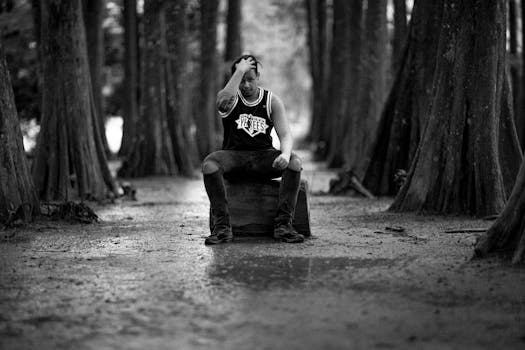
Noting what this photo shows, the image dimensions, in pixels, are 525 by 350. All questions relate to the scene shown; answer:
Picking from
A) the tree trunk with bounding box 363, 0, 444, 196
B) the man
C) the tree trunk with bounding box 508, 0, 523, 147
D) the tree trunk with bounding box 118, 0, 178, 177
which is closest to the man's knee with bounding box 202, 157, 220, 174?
the man

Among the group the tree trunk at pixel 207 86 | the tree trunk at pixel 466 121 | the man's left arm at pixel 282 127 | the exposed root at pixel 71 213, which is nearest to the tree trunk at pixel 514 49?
Result: the tree trunk at pixel 207 86

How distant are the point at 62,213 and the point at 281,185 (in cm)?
344

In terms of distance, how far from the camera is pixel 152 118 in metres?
21.4

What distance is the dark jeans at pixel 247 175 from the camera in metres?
9.20

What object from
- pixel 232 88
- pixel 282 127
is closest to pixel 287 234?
pixel 282 127

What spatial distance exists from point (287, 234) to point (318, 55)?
28.5 meters

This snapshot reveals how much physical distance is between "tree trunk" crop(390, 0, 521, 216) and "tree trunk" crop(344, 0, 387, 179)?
6939mm

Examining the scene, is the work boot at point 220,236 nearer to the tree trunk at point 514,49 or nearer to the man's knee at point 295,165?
the man's knee at point 295,165

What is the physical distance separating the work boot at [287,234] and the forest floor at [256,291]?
182 millimetres

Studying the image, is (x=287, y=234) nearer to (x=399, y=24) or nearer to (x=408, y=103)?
(x=408, y=103)

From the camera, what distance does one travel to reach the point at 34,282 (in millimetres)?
7059

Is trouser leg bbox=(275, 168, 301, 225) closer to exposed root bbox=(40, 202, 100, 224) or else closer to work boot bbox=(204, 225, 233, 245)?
work boot bbox=(204, 225, 233, 245)

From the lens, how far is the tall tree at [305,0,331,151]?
34.6 m

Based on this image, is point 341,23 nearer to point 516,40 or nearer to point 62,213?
point 516,40
